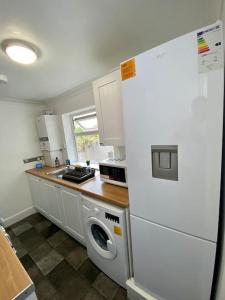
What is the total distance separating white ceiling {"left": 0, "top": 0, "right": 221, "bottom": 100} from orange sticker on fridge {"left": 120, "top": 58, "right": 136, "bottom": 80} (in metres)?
0.36

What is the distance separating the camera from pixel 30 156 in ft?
9.18

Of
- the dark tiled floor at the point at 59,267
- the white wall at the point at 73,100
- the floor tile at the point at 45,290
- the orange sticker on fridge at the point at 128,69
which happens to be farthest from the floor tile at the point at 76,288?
the white wall at the point at 73,100

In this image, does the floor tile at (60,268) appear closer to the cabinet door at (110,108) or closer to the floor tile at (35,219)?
the floor tile at (35,219)

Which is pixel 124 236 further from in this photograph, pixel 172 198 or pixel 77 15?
pixel 77 15

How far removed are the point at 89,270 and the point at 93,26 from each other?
237 centimetres

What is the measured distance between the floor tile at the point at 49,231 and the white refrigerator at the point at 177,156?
1.74 m

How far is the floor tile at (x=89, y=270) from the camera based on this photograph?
142 centimetres

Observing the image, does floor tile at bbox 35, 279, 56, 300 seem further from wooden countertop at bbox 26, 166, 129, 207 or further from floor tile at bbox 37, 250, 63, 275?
wooden countertop at bbox 26, 166, 129, 207

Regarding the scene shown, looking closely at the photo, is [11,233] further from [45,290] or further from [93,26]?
[93,26]

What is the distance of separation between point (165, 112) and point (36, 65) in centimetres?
153

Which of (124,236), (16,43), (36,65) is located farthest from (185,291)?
(36,65)

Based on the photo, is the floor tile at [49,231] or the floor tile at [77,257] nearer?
the floor tile at [77,257]

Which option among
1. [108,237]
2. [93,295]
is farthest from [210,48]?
[93,295]

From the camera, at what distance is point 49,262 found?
165cm
